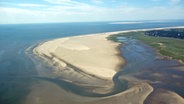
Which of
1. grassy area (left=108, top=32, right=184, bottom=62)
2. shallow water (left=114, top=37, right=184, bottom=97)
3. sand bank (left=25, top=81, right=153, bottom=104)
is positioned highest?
grassy area (left=108, top=32, right=184, bottom=62)

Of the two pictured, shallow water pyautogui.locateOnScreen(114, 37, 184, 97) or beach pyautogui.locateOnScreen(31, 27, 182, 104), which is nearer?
beach pyautogui.locateOnScreen(31, 27, 182, 104)

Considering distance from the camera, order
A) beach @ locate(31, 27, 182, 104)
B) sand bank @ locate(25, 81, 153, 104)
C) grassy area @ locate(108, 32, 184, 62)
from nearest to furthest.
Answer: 1. sand bank @ locate(25, 81, 153, 104)
2. beach @ locate(31, 27, 182, 104)
3. grassy area @ locate(108, 32, 184, 62)

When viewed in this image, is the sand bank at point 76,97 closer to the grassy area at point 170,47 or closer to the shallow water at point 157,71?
the shallow water at point 157,71

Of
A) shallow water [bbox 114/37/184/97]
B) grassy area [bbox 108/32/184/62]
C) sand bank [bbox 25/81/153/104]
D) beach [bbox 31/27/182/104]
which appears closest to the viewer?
sand bank [bbox 25/81/153/104]

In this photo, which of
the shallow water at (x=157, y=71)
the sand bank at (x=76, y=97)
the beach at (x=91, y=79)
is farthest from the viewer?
the shallow water at (x=157, y=71)

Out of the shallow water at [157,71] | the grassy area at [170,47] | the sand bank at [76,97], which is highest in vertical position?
the grassy area at [170,47]

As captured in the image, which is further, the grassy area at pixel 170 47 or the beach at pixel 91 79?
the grassy area at pixel 170 47

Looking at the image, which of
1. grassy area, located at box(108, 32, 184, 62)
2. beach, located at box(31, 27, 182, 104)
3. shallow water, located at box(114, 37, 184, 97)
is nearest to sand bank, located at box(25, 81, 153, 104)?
beach, located at box(31, 27, 182, 104)

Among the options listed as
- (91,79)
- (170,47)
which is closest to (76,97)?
(91,79)

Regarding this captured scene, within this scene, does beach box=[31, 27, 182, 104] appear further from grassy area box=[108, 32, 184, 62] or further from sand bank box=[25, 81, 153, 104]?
grassy area box=[108, 32, 184, 62]

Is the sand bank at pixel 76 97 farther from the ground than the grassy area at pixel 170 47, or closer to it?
closer to it

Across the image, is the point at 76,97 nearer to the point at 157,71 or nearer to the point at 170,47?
the point at 157,71

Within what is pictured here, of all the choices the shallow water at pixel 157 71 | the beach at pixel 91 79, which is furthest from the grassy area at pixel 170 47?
the beach at pixel 91 79
